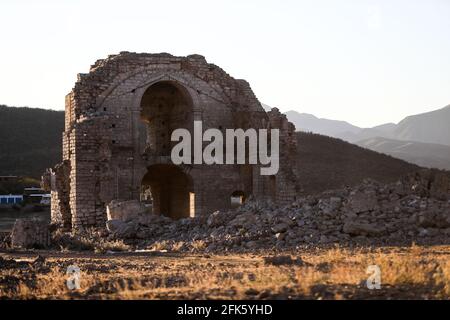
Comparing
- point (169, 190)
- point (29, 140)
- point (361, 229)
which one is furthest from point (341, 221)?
point (29, 140)

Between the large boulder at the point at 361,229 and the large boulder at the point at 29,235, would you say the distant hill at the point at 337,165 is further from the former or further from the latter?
the large boulder at the point at 361,229

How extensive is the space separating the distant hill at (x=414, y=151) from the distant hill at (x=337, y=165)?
36.4 m

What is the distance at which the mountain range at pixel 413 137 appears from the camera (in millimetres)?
100631

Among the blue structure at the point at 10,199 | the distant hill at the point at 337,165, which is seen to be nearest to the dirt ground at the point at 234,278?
the blue structure at the point at 10,199

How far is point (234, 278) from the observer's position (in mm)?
8797

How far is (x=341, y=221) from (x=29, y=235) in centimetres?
751

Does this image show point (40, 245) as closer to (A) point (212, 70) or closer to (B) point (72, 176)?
(B) point (72, 176)

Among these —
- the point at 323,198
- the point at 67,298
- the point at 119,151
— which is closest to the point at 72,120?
the point at 119,151

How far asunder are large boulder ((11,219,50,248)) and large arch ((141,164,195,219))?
290 inches

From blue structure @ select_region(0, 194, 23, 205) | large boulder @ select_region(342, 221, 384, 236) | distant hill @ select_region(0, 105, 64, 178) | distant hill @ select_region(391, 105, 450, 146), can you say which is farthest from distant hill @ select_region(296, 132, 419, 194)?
distant hill @ select_region(391, 105, 450, 146)

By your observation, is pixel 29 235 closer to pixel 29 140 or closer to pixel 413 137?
pixel 29 140

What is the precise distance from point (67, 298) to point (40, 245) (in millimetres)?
10334

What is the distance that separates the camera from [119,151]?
22.1m

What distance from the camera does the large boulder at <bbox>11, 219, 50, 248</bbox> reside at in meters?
17.6
